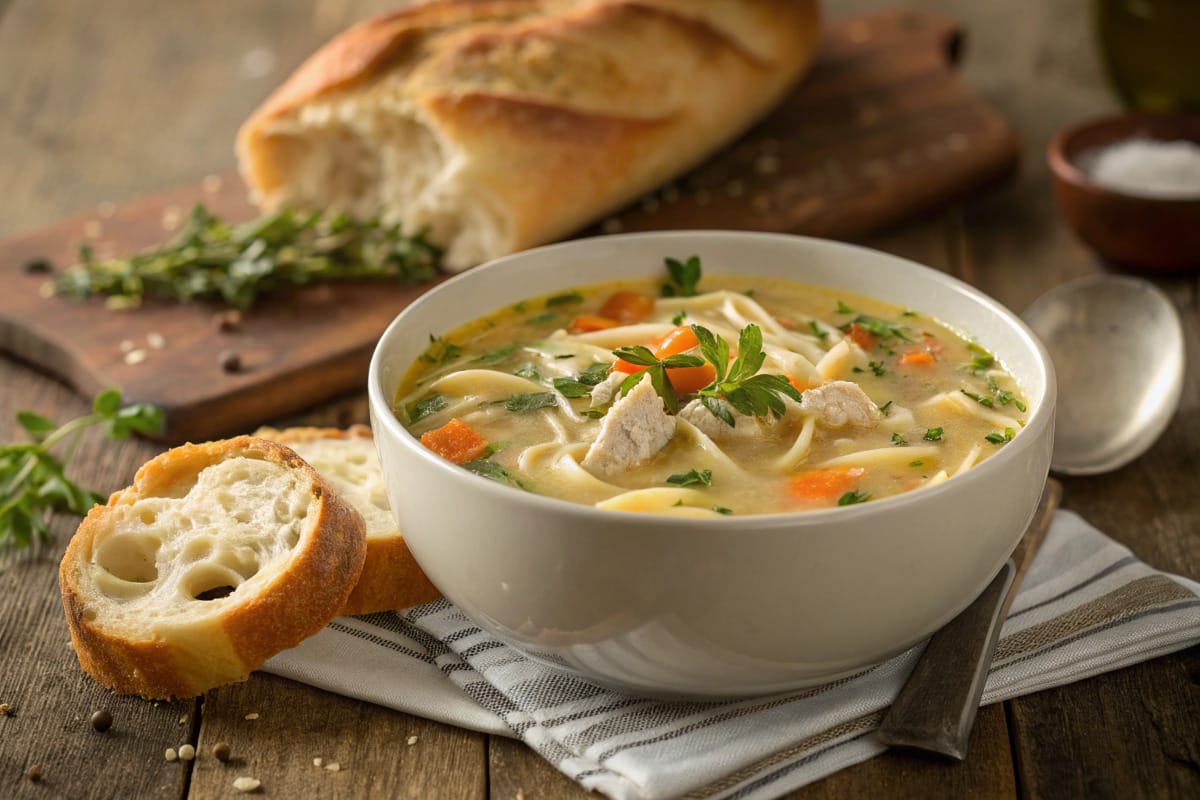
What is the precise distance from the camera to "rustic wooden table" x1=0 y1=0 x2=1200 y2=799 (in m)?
3.14

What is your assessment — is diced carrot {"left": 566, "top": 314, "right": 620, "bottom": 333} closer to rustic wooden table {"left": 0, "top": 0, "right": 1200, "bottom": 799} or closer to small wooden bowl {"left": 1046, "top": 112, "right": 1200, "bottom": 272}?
rustic wooden table {"left": 0, "top": 0, "right": 1200, "bottom": 799}

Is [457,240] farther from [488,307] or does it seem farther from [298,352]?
[488,307]

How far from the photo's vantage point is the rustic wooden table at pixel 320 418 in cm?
314

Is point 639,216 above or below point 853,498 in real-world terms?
below

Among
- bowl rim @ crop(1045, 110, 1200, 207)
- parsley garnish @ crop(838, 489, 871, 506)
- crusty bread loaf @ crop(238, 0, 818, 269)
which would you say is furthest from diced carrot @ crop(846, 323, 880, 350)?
bowl rim @ crop(1045, 110, 1200, 207)

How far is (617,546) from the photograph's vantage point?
2793mm

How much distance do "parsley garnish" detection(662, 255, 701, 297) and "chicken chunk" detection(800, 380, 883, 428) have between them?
86cm

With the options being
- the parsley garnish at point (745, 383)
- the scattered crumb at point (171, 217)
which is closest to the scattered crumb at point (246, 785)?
the parsley garnish at point (745, 383)

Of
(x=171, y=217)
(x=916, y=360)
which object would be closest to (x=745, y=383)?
(x=916, y=360)

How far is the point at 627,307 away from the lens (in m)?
4.16

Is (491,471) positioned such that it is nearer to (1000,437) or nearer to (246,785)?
(246,785)

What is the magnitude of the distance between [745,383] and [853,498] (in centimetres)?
42

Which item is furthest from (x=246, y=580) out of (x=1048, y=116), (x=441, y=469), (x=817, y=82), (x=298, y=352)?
(x=1048, y=116)

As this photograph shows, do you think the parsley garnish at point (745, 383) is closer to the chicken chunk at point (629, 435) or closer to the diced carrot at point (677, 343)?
the chicken chunk at point (629, 435)
